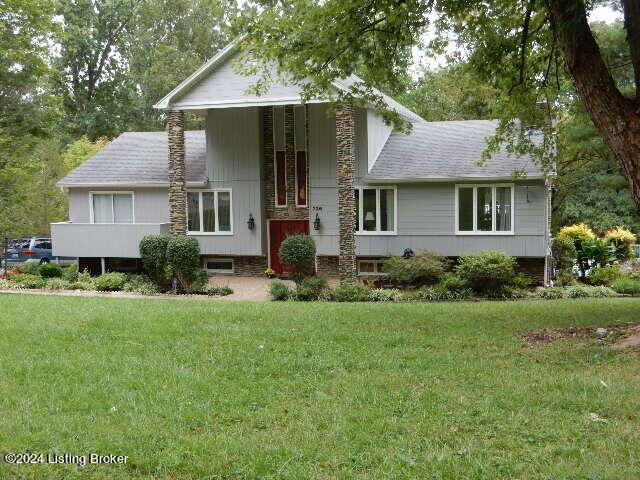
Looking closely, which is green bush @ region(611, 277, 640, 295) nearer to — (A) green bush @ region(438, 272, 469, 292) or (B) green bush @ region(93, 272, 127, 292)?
(A) green bush @ region(438, 272, 469, 292)

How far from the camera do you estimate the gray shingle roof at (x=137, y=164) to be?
24109 millimetres

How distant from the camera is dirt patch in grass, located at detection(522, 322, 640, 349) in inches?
357

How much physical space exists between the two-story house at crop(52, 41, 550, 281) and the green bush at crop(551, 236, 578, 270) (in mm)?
1508

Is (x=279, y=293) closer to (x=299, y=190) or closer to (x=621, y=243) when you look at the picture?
(x=299, y=190)

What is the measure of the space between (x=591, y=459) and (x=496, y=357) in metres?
3.73

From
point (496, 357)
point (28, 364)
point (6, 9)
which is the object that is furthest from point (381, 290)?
point (6, 9)

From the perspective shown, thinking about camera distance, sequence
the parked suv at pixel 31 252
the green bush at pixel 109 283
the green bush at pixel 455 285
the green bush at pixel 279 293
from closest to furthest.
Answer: the green bush at pixel 279 293 < the green bush at pixel 455 285 < the green bush at pixel 109 283 < the parked suv at pixel 31 252

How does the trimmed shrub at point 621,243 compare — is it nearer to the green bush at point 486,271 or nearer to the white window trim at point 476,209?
the white window trim at point 476,209

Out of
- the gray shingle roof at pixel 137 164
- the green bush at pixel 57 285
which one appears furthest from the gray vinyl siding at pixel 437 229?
the green bush at pixel 57 285

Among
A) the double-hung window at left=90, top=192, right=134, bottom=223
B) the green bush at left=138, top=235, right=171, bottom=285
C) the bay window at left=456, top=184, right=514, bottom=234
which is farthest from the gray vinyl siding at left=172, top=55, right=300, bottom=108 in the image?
the bay window at left=456, top=184, right=514, bottom=234

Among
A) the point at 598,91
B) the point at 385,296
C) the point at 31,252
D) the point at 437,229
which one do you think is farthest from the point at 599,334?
the point at 31,252

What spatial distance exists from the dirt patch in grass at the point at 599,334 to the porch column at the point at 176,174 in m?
13.6

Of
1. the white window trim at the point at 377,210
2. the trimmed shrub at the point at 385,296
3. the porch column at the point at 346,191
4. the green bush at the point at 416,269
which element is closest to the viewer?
the trimmed shrub at the point at 385,296

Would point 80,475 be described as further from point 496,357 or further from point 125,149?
point 125,149
